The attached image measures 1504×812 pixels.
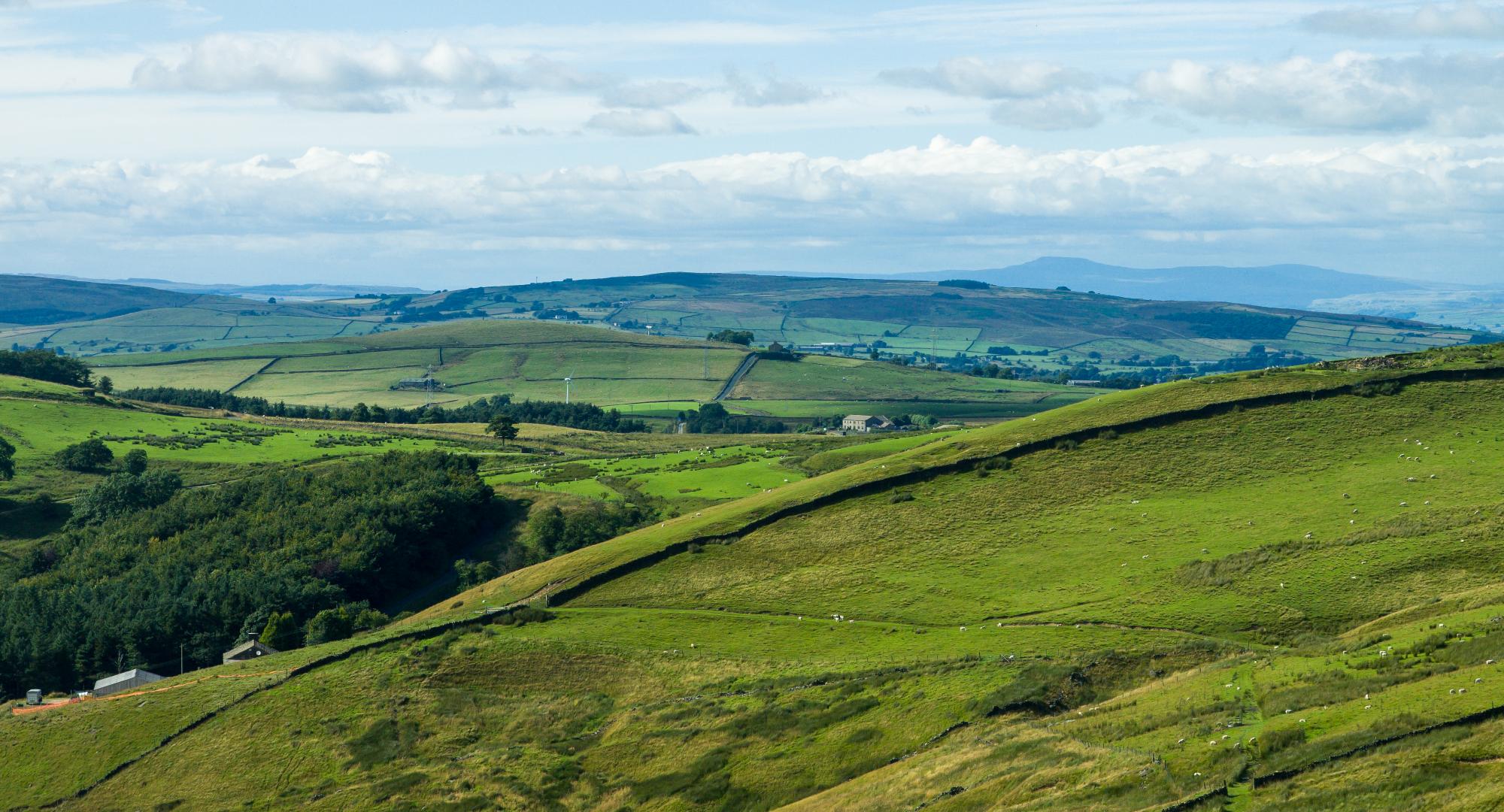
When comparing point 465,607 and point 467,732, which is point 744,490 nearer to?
point 465,607

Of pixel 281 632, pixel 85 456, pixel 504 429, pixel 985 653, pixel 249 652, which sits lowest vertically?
pixel 281 632

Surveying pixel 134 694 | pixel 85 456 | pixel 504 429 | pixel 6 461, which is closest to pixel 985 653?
pixel 134 694

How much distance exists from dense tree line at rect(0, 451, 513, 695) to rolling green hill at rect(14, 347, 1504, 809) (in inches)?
960

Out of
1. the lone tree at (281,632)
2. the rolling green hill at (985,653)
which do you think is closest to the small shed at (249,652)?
the lone tree at (281,632)

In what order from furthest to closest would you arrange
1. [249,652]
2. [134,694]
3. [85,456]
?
[85,456] → [249,652] → [134,694]

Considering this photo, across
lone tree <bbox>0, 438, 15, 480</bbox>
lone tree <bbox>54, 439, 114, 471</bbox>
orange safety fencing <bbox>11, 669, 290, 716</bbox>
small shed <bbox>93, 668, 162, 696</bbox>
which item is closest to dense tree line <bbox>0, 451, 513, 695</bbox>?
small shed <bbox>93, 668, 162, 696</bbox>

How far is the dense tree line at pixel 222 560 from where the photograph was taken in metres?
99.0

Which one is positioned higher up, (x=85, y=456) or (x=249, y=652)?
(x=85, y=456)

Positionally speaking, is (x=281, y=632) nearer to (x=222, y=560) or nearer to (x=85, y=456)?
(x=222, y=560)

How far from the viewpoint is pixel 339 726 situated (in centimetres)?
6625

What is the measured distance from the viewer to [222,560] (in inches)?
4744

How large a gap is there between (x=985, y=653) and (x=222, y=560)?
81569 millimetres

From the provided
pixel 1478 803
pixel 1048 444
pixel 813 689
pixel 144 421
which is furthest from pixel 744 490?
pixel 144 421

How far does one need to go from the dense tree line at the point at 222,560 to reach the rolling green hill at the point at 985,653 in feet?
80.0
